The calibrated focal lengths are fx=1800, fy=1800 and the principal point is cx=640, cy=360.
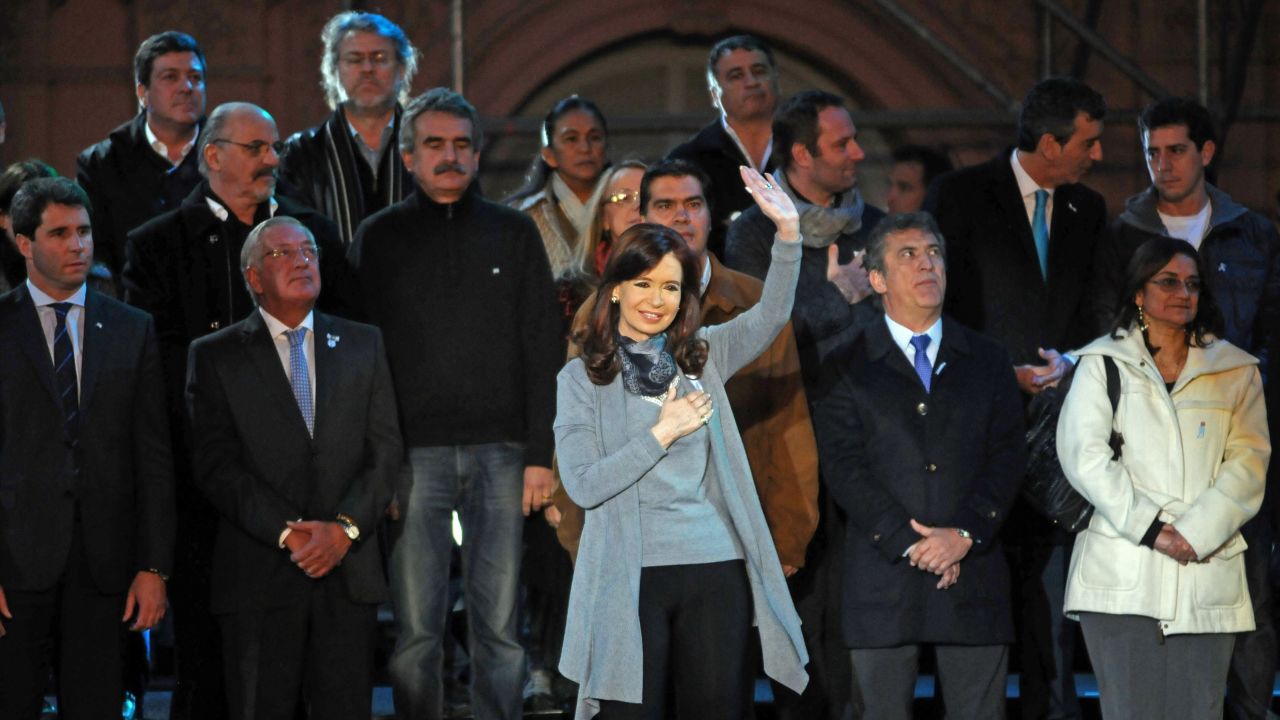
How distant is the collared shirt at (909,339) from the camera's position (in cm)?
509

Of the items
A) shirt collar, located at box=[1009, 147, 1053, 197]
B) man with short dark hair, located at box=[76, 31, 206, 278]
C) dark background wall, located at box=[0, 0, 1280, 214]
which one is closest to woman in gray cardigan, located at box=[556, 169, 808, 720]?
shirt collar, located at box=[1009, 147, 1053, 197]

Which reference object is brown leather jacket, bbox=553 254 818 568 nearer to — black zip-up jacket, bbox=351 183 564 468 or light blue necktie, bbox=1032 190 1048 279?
black zip-up jacket, bbox=351 183 564 468

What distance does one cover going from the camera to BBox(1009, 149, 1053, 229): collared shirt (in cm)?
588

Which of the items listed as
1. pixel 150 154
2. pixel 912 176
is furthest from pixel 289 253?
pixel 912 176

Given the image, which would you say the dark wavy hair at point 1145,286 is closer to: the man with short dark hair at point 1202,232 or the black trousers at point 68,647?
the man with short dark hair at point 1202,232

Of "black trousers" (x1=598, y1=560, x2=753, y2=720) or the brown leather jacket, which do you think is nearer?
"black trousers" (x1=598, y1=560, x2=753, y2=720)

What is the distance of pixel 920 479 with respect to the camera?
496cm

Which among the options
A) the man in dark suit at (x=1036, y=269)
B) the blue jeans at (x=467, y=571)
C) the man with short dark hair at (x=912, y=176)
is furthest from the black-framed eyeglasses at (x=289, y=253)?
the man with short dark hair at (x=912, y=176)

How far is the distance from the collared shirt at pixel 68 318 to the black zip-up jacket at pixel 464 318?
82 cm

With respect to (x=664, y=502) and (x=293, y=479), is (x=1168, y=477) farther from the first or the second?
(x=293, y=479)

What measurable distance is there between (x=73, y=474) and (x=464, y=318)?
1190 mm

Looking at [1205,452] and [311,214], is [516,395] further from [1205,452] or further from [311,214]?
[1205,452]

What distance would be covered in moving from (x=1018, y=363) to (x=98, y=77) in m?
5.32

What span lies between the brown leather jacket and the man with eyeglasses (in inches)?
47.7
